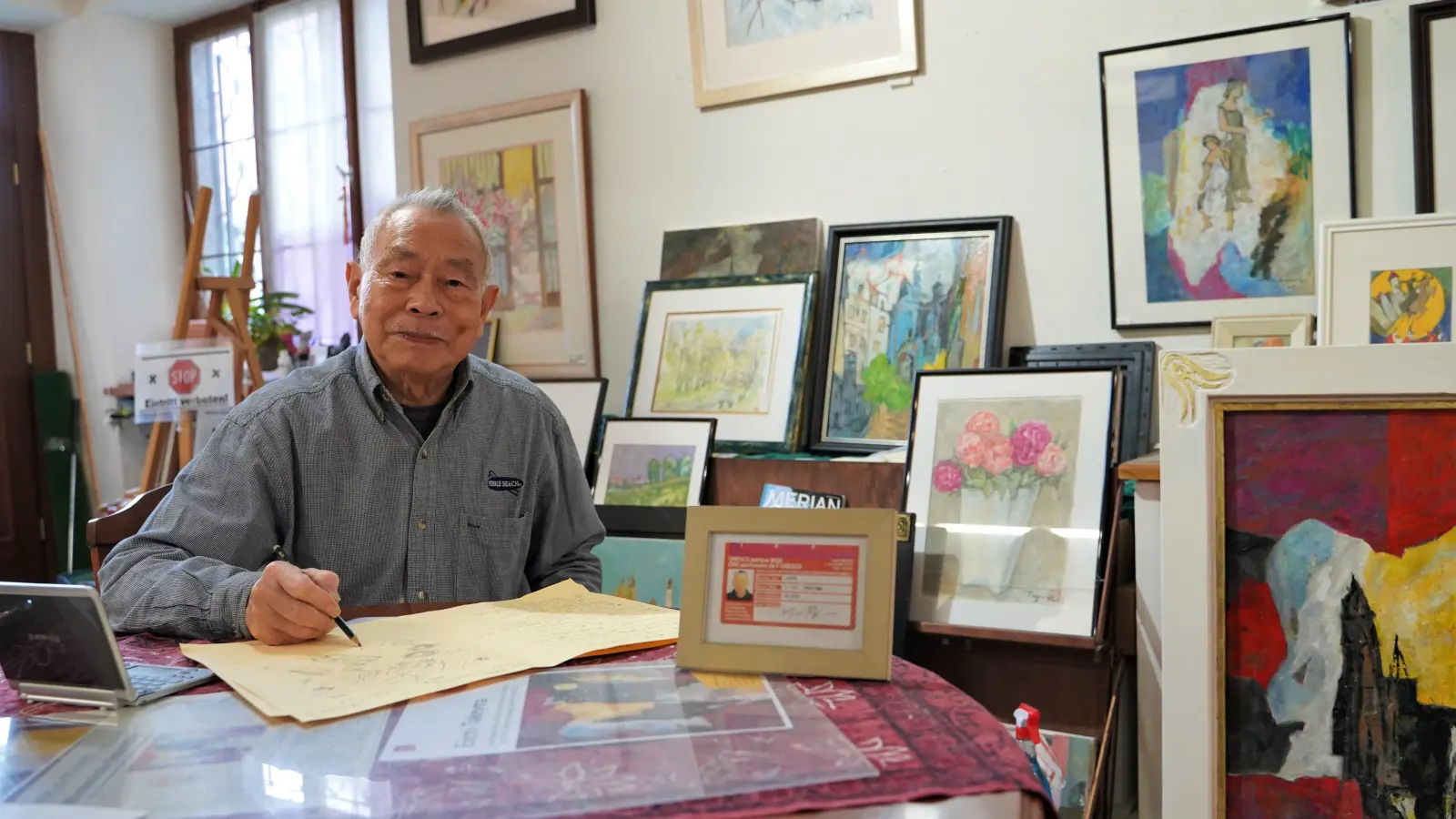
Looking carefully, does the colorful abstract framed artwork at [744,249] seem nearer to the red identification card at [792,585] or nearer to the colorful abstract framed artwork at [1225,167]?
the colorful abstract framed artwork at [1225,167]

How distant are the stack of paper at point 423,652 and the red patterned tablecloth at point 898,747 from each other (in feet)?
0.17

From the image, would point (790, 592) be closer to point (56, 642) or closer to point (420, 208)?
point (56, 642)

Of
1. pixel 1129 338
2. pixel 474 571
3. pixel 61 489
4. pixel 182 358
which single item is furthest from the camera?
pixel 61 489

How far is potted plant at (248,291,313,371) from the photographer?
4.22 metres

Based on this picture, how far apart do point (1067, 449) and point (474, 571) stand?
45.6 inches

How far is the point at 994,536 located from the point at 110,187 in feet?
14.1

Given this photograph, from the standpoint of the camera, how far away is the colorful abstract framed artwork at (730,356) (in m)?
2.62

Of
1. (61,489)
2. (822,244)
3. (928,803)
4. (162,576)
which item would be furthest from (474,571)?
(61,489)

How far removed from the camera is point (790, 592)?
Answer: 1.03m

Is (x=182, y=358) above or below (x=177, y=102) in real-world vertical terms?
below

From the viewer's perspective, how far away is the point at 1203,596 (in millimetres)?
1680

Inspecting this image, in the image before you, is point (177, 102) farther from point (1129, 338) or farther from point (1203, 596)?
point (1203, 596)

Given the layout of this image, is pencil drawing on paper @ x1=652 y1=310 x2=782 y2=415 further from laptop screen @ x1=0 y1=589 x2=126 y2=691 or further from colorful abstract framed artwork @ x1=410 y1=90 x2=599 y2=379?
laptop screen @ x1=0 y1=589 x2=126 y2=691

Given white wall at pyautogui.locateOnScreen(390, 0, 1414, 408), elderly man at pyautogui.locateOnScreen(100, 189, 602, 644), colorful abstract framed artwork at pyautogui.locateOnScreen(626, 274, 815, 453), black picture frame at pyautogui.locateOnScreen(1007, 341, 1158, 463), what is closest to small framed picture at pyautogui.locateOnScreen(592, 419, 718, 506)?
colorful abstract framed artwork at pyautogui.locateOnScreen(626, 274, 815, 453)
